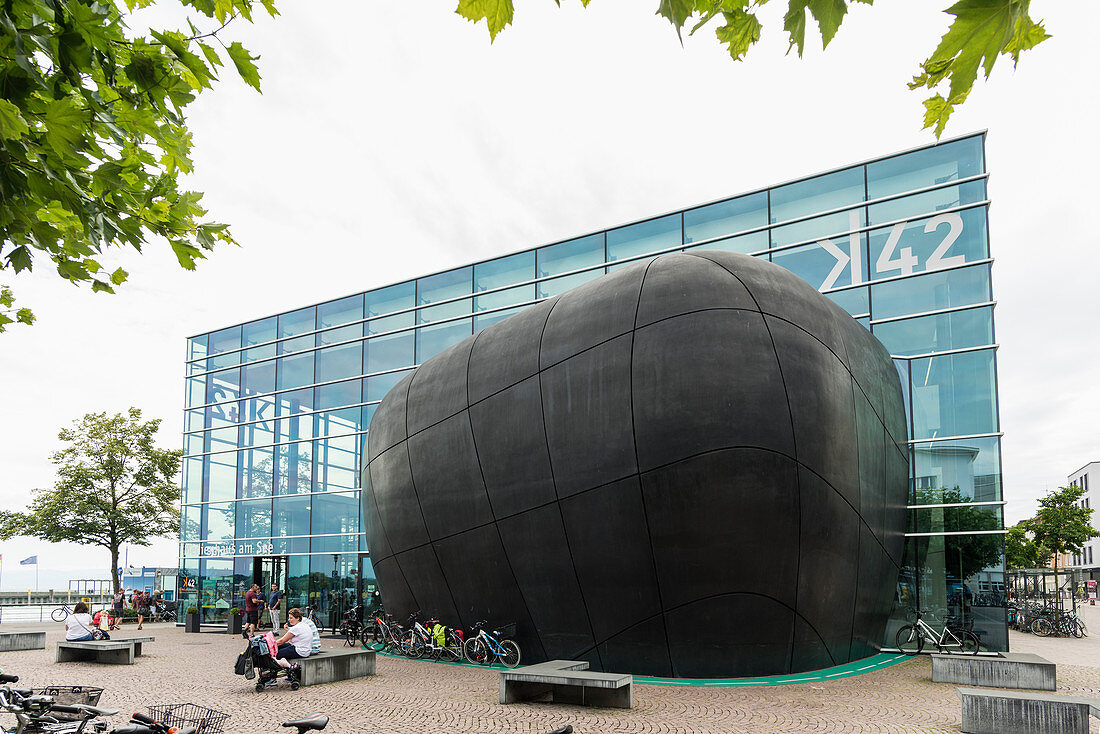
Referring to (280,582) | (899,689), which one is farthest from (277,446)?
(899,689)

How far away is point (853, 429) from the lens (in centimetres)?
1552

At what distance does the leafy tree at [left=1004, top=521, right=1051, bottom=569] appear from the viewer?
165ft

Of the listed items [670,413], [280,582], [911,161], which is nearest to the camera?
[670,413]

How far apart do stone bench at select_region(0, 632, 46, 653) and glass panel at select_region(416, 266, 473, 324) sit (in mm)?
14988

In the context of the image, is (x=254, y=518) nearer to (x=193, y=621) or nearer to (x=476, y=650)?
(x=193, y=621)

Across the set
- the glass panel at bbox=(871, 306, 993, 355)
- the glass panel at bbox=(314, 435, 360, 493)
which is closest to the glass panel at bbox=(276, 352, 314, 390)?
the glass panel at bbox=(314, 435, 360, 493)

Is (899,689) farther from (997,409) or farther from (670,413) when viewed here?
(997,409)

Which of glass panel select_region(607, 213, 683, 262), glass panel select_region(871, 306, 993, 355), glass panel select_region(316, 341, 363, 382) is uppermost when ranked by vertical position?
glass panel select_region(607, 213, 683, 262)

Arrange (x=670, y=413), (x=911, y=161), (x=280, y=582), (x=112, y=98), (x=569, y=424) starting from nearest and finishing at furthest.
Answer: (x=112, y=98)
(x=670, y=413)
(x=569, y=424)
(x=911, y=161)
(x=280, y=582)

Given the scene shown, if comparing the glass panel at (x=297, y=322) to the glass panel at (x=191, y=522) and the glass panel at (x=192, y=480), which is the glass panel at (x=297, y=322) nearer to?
the glass panel at (x=192, y=480)

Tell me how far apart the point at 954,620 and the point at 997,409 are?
504cm

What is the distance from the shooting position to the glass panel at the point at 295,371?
3173 centimetres

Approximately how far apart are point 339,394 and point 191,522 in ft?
31.2

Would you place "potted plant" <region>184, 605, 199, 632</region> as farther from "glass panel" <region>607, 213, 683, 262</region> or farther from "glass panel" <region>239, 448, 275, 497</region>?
"glass panel" <region>607, 213, 683, 262</region>
